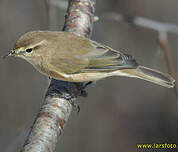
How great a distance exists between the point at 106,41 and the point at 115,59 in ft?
12.2

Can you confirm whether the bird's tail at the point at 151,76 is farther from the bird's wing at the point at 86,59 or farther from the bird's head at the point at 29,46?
the bird's head at the point at 29,46

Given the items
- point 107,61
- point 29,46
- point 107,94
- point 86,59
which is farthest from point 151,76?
point 107,94

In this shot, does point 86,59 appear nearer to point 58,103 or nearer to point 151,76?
point 151,76

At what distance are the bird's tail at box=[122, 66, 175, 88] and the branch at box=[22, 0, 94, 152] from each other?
2.19ft

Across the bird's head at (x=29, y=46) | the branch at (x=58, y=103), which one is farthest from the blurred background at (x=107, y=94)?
the bird's head at (x=29, y=46)

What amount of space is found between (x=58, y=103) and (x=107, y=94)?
167 inches

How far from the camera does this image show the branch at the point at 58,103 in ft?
10.1

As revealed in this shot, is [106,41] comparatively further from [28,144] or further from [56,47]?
[28,144]

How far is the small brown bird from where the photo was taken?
4.45m

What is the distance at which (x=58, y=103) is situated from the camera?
3811mm

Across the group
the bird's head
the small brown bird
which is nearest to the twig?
the small brown bird

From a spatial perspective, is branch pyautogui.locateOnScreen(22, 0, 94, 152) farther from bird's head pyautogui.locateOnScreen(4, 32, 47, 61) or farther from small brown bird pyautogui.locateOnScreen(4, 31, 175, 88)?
bird's head pyautogui.locateOnScreen(4, 32, 47, 61)

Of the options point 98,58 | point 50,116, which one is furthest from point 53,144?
point 98,58

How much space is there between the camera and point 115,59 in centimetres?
461
